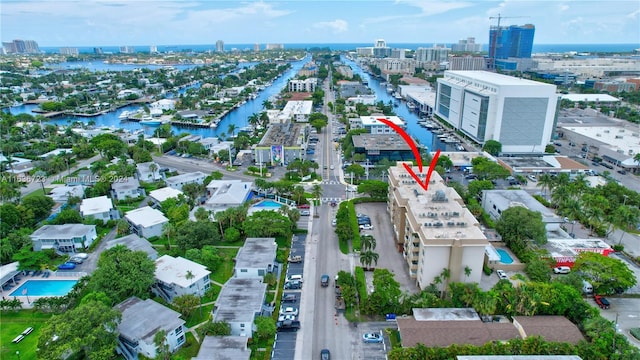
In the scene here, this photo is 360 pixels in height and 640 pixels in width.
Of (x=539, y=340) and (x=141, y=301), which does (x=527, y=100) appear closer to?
(x=539, y=340)

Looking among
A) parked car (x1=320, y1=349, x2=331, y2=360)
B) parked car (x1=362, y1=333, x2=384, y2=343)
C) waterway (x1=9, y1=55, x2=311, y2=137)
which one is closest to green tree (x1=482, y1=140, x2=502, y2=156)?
parked car (x1=362, y1=333, x2=384, y2=343)

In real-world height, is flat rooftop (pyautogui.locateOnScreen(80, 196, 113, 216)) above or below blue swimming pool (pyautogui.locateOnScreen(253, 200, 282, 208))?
above

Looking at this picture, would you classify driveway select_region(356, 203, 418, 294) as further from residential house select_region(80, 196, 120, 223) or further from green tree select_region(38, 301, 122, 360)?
residential house select_region(80, 196, 120, 223)

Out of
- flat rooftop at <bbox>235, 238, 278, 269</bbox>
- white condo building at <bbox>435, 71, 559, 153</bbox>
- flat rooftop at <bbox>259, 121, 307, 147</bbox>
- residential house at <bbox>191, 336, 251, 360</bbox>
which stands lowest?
residential house at <bbox>191, 336, 251, 360</bbox>

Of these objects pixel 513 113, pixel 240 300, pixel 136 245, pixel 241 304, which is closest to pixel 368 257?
pixel 240 300

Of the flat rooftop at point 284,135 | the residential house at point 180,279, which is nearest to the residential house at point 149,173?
the flat rooftop at point 284,135

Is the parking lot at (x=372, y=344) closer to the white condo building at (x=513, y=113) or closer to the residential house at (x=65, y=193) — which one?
the residential house at (x=65, y=193)
